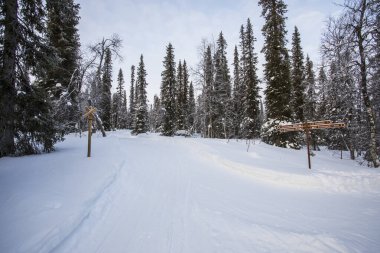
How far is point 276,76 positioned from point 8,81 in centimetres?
1951

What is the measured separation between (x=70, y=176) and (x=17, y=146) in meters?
4.12

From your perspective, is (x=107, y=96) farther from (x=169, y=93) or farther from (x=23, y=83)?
(x=23, y=83)

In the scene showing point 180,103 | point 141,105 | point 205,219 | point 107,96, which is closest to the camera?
point 205,219

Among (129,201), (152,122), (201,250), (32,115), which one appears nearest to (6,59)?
(32,115)

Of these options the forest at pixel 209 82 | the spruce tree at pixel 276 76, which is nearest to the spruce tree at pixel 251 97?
the forest at pixel 209 82

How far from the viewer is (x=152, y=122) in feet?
256

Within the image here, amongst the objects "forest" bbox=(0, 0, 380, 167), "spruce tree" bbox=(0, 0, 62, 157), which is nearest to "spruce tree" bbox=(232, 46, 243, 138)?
"forest" bbox=(0, 0, 380, 167)

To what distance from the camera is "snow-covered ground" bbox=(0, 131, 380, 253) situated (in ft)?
13.0

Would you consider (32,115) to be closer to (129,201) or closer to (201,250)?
(129,201)

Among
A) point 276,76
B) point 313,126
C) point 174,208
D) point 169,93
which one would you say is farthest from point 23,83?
point 169,93

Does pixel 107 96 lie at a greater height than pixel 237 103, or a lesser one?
greater

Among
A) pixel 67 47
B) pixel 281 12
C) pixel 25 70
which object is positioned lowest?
pixel 25 70

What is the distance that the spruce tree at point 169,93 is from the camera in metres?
35.8

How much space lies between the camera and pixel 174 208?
564cm
